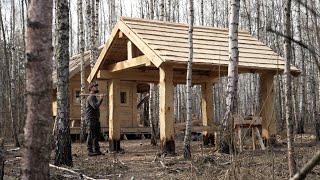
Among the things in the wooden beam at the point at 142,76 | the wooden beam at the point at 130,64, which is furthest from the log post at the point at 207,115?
the wooden beam at the point at 130,64

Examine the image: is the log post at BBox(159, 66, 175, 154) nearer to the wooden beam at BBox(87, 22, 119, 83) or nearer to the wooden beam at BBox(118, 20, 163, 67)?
the wooden beam at BBox(118, 20, 163, 67)

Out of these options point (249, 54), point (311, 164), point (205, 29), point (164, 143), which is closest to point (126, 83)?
point (205, 29)

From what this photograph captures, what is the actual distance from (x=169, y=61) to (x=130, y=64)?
2.25 m

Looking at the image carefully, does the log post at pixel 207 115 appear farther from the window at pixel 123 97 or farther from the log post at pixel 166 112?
the window at pixel 123 97

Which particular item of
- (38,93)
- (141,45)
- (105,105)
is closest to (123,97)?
(105,105)

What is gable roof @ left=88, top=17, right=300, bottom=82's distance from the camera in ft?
35.8

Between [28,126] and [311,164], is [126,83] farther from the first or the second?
[311,164]

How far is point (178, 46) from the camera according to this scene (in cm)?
1150

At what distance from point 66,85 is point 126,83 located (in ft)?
38.8

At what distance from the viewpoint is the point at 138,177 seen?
26.2 feet

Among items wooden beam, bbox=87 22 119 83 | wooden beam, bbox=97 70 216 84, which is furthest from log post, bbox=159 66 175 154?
wooden beam, bbox=97 70 216 84

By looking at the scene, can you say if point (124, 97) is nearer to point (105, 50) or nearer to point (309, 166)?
point (105, 50)

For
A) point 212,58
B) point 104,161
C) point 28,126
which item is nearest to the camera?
point 28,126

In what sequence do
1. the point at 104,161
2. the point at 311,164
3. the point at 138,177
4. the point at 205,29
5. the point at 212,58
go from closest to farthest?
1. the point at 311,164
2. the point at 138,177
3. the point at 104,161
4. the point at 212,58
5. the point at 205,29
